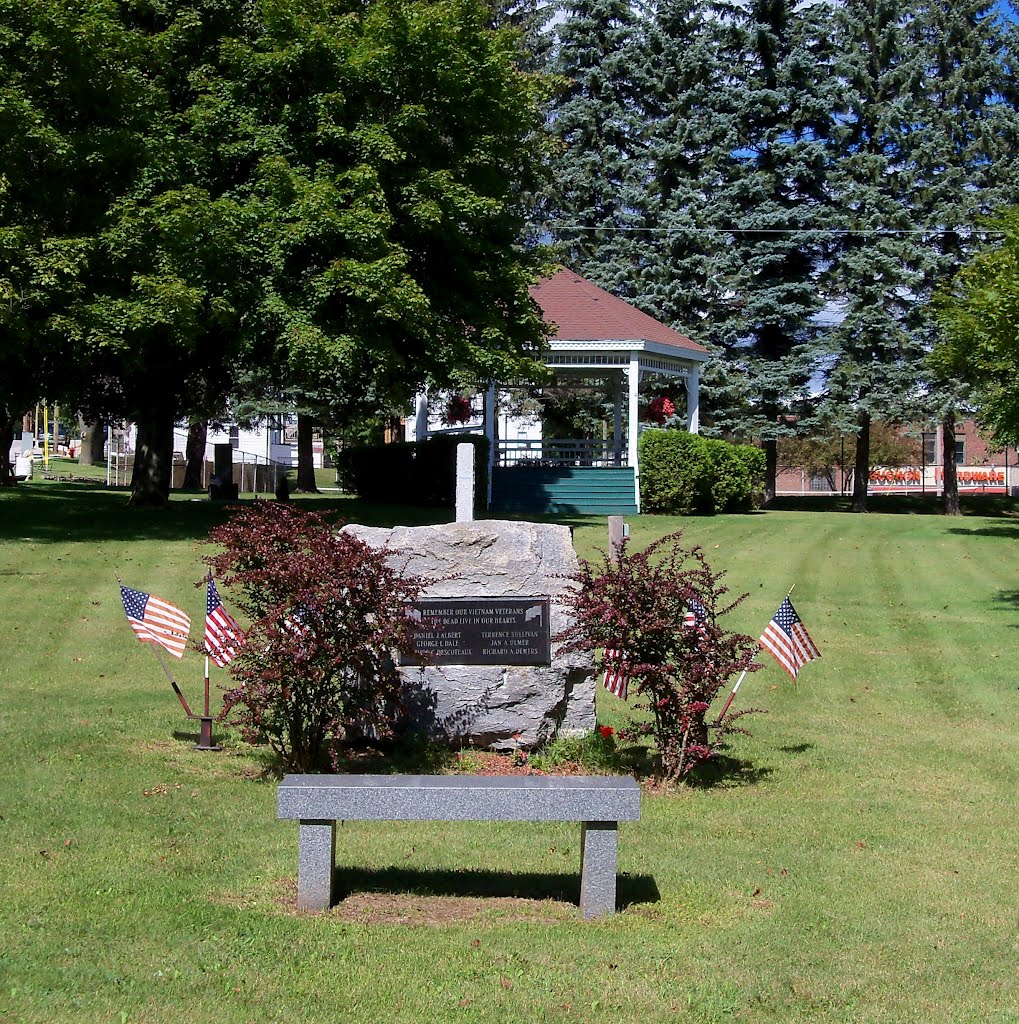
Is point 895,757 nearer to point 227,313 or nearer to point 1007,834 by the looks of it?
point 1007,834

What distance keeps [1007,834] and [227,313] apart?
15115 mm

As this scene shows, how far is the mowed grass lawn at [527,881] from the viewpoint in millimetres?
5020

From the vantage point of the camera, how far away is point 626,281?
40156 mm

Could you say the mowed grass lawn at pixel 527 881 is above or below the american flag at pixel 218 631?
below

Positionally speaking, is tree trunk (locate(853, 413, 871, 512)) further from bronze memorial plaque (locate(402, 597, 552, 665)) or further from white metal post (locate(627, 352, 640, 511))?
bronze memorial plaque (locate(402, 597, 552, 665))

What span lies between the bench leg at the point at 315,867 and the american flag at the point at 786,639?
479 centimetres

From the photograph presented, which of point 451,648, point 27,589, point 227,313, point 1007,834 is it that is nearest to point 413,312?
point 227,313

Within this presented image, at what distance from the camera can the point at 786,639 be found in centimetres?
998

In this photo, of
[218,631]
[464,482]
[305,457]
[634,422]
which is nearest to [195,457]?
[305,457]

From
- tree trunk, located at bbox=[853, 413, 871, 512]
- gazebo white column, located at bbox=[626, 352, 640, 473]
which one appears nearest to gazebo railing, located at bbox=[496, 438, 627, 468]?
gazebo white column, located at bbox=[626, 352, 640, 473]

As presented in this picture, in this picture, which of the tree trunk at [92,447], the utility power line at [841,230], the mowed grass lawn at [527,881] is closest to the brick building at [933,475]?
the utility power line at [841,230]

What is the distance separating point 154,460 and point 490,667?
18206 mm

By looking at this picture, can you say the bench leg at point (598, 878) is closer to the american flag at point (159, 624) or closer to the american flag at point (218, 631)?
the american flag at point (218, 631)

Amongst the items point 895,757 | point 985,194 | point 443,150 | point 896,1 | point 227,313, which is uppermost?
point 896,1
